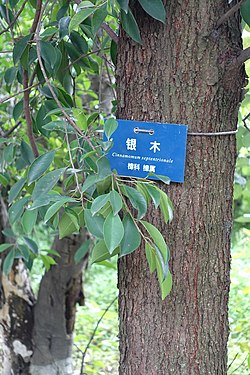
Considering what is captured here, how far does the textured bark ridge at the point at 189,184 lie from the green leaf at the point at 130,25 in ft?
0.21

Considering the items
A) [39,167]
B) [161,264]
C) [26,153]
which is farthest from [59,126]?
[26,153]

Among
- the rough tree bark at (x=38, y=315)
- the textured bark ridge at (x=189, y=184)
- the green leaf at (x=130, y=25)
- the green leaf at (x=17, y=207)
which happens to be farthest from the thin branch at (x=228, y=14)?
the rough tree bark at (x=38, y=315)

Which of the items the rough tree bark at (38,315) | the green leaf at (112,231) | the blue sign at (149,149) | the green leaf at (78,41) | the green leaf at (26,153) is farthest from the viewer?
the rough tree bark at (38,315)

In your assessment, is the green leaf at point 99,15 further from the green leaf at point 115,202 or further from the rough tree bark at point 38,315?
the rough tree bark at point 38,315

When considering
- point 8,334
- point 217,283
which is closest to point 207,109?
point 217,283

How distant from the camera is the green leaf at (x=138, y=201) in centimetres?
91

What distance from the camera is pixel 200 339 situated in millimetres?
1149

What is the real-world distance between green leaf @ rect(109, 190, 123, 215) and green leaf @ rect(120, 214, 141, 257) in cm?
7

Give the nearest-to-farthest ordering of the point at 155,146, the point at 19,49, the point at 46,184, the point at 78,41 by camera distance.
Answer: the point at 46,184, the point at 155,146, the point at 19,49, the point at 78,41

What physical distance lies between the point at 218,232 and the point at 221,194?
0.07 m

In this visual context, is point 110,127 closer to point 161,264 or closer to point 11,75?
point 161,264

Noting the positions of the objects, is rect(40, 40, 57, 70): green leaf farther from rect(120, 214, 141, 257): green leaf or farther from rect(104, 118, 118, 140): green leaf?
rect(120, 214, 141, 257): green leaf

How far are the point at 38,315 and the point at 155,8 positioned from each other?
168 centimetres

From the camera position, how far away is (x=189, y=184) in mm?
1131
